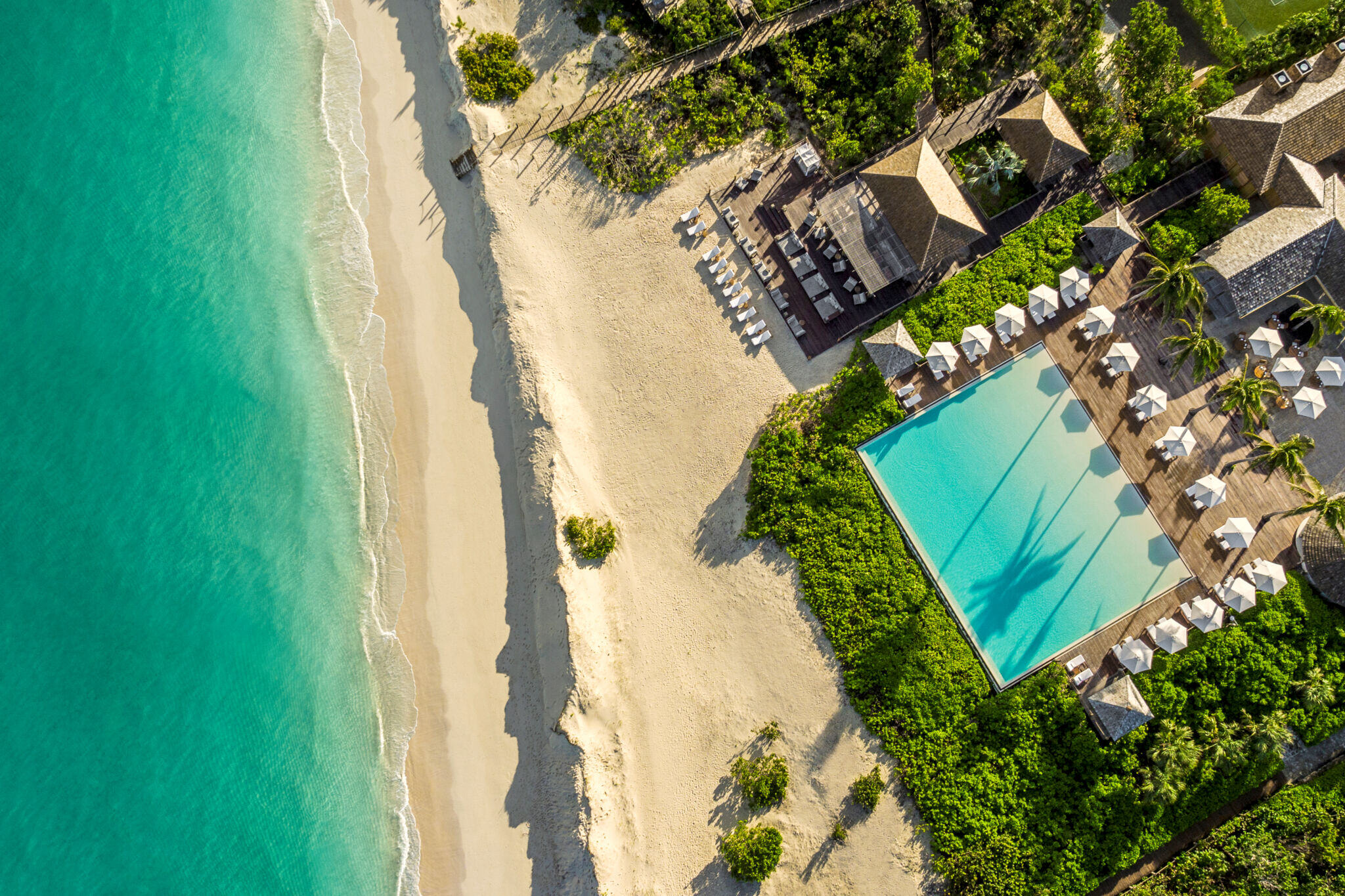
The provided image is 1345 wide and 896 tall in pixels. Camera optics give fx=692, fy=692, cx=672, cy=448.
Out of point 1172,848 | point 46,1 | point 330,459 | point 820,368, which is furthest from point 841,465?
point 46,1

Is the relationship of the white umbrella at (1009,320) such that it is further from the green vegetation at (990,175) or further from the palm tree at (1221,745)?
the palm tree at (1221,745)

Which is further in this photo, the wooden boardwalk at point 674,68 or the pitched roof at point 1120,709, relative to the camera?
the wooden boardwalk at point 674,68

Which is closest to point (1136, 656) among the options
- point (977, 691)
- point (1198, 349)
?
point (977, 691)

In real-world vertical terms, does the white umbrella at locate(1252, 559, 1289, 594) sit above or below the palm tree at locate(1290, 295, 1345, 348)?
below

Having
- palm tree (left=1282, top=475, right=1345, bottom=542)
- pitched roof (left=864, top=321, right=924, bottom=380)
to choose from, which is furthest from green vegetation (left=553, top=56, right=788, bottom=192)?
palm tree (left=1282, top=475, right=1345, bottom=542)

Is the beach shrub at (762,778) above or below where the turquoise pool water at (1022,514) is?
below

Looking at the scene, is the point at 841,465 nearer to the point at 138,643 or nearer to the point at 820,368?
the point at 820,368

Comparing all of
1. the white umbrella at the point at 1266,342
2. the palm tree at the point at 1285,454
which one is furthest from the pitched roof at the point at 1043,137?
the palm tree at the point at 1285,454

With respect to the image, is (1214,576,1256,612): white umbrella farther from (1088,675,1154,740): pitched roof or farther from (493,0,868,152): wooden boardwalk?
(493,0,868,152): wooden boardwalk
